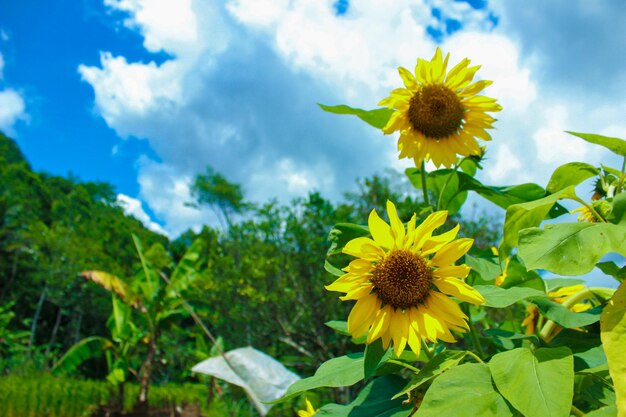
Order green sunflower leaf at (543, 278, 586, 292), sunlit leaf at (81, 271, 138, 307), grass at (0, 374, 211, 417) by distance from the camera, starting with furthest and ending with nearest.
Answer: sunlit leaf at (81, 271, 138, 307)
grass at (0, 374, 211, 417)
green sunflower leaf at (543, 278, 586, 292)

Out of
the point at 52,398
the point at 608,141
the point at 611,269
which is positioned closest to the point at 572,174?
the point at 608,141

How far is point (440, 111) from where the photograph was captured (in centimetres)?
108

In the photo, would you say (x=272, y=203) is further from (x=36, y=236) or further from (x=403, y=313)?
(x=36, y=236)

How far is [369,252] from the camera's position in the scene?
0.75 m

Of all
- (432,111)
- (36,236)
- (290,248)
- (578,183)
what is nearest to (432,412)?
(578,183)

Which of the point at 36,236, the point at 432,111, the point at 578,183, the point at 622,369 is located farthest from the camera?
the point at 36,236

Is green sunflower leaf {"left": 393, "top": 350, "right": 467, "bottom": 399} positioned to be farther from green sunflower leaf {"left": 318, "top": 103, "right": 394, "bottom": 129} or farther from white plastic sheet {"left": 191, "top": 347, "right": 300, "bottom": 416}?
white plastic sheet {"left": 191, "top": 347, "right": 300, "bottom": 416}

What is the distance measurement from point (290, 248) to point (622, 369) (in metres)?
6.87

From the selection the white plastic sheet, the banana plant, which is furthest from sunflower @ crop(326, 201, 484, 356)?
the banana plant

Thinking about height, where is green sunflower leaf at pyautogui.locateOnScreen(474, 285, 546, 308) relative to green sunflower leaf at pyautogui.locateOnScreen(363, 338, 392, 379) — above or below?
above

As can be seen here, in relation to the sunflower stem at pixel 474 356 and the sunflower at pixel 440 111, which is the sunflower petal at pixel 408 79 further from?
the sunflower stem at pixel 474 356

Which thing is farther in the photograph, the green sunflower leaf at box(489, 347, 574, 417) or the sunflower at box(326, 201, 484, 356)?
the sunflower at box(326, 201, 484, 356)

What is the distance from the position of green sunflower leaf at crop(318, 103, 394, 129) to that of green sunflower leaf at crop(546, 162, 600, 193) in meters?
0.35

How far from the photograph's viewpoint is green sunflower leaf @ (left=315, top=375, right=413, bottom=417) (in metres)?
0.67
